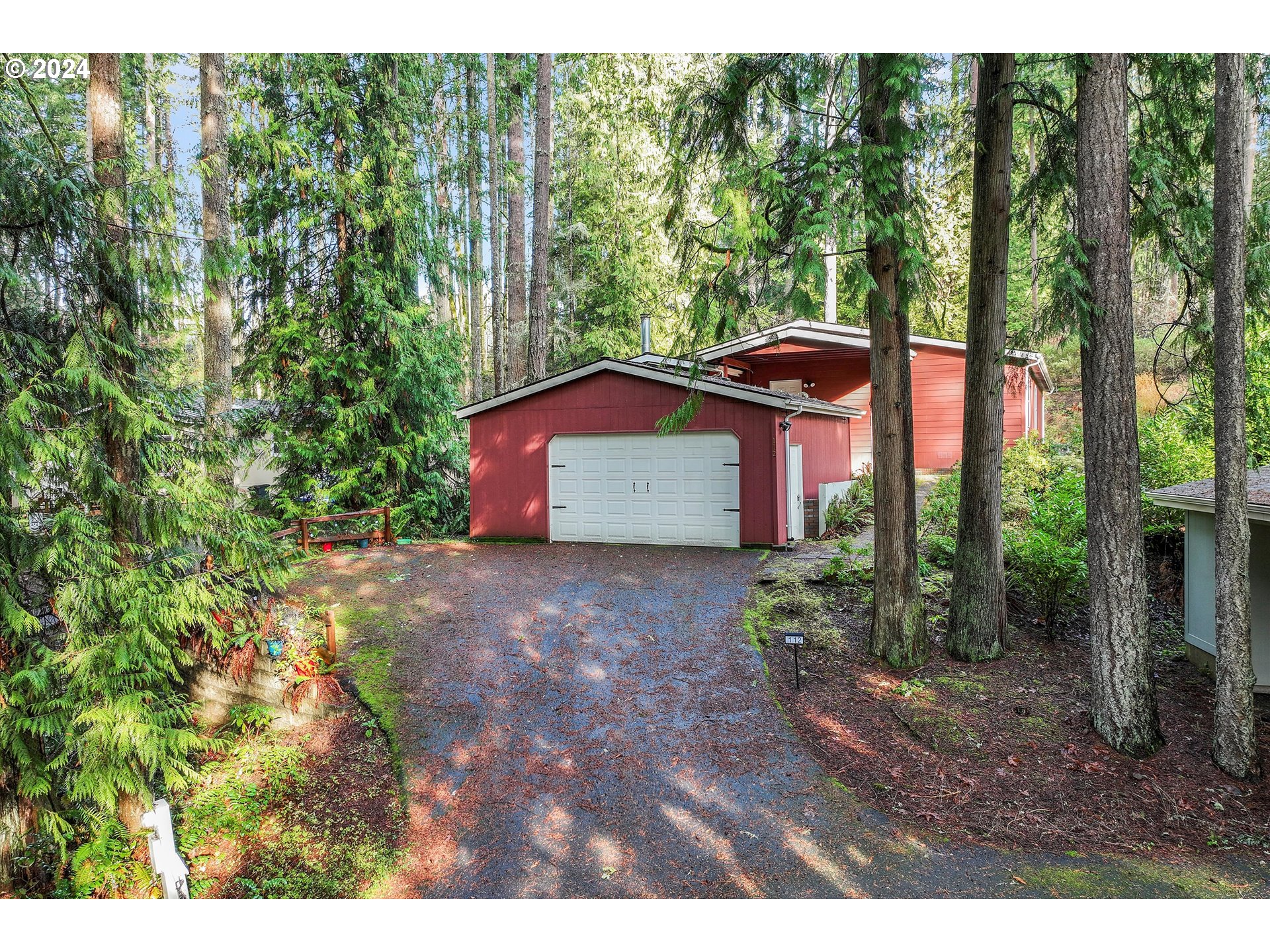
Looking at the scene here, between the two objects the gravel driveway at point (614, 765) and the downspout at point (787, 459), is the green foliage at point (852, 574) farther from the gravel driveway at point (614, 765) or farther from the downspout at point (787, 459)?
the downspout at point (787, 459)

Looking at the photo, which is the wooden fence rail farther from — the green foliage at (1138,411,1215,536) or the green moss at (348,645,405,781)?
the green foliage at (1138,411,1215,536)

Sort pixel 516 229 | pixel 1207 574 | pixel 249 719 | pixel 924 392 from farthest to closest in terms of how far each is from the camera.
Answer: pixel 924 392, pixel 516 229, pixel 1207 574, pixel 249 719

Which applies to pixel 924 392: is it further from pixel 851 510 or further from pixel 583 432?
pixel 583 432

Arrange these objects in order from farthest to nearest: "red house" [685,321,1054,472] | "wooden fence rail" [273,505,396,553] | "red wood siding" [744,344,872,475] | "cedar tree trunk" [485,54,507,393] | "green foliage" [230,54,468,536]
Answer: "cedar tree trunk" [485,54,507,393]
"red house" [685,321,1054,472]
"red wood siding" [744,344,872,475]
"green foliage" [230,54,468,536]
"wooden fence rail" [273,505,396,553]

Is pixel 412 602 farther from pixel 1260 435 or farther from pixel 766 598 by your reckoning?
pixel 1260 435

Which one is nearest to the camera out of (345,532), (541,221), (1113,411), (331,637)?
(1113,411)

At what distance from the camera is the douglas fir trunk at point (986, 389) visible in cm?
603

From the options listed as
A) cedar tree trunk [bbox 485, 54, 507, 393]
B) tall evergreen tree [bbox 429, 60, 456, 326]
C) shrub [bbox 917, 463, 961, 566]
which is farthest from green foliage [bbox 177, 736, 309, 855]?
cedar tree trunk [bbox 485, 54, 507, 393]

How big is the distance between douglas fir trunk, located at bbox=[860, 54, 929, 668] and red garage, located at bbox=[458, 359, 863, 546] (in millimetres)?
3649

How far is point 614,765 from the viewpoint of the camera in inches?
187

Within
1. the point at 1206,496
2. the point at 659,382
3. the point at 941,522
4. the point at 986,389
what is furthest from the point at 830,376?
the point at 1206,496

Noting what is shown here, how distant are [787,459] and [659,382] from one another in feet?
7.71

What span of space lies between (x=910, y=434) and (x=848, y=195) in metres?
2.32

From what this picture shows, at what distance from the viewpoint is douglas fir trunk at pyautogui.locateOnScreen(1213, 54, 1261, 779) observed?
4.48m
